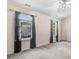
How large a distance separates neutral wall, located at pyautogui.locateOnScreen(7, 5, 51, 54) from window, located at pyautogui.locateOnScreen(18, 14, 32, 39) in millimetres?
310

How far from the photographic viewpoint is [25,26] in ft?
18.6

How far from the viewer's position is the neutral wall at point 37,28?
476cm

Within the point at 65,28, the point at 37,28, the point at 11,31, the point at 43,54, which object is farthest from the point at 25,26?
the point at 65,28

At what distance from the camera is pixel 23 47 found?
5543mm

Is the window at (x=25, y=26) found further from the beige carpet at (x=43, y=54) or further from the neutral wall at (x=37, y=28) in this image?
the beige carpet at (x=43, y=54)

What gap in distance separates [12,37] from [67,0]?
303 cm

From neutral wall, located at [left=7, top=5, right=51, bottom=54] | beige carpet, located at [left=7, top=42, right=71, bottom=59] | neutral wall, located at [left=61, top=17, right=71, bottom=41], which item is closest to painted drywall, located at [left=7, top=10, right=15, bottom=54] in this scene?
neutral wall, located at [left=7, top=5, right=51, bottom=54]

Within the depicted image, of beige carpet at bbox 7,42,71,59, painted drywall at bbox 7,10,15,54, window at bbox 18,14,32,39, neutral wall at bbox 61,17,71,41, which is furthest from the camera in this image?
neutral wall at bbox 61,17,71,41

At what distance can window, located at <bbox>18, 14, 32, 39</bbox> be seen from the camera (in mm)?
5352

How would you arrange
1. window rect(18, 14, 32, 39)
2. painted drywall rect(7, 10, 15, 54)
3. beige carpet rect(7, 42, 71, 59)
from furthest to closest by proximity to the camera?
window rect(18, 14, 32, 39), painted drywall rect(7, 10, 15, 54), beige carpet rect(7, 42, 71, 59)

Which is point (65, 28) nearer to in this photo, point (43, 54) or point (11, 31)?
point (43, 54)

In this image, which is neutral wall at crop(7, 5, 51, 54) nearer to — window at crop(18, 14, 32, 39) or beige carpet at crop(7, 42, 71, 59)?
window at crop(18, 14, 32, 39)
